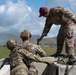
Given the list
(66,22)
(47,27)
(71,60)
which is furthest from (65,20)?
(71,60)

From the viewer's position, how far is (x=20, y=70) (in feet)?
22.0

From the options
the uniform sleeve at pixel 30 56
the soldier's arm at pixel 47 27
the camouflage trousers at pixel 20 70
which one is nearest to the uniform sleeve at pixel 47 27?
the soldier's arm at pixel 47 27

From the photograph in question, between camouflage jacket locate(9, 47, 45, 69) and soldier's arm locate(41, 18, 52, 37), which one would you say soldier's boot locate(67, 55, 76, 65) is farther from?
soldier's arm locate(41, 18, 52, 37)

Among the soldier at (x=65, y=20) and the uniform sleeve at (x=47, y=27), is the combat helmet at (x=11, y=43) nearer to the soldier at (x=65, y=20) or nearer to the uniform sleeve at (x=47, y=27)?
the soldier at (x=65, y=20)

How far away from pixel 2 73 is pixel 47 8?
3.51m

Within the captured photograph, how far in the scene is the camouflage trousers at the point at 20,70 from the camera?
21.8 feet

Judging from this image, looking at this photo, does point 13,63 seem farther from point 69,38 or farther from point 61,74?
point 69,38

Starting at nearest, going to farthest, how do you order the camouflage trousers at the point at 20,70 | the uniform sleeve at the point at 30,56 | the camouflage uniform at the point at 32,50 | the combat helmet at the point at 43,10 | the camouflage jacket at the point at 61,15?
the camouflage trousers at the point at 20,70, the uniform sleeve at the point at 30,56, the camouflage uniform at the point at 32,50, the combat helmet at the point at 43,10, the camouflage jacket at the point at 61,15

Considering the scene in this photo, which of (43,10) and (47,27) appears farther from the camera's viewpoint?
(47,27)

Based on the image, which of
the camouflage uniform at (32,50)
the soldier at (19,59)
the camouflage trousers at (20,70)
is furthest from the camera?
the camouflage uniform at (32,50)

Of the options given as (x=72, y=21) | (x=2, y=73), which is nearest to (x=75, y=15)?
(x=72, y=21)

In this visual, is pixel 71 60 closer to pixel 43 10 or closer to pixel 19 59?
pixel 19 59

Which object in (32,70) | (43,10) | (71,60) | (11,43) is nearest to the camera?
(32,70)

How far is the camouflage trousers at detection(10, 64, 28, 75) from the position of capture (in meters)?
6.64
